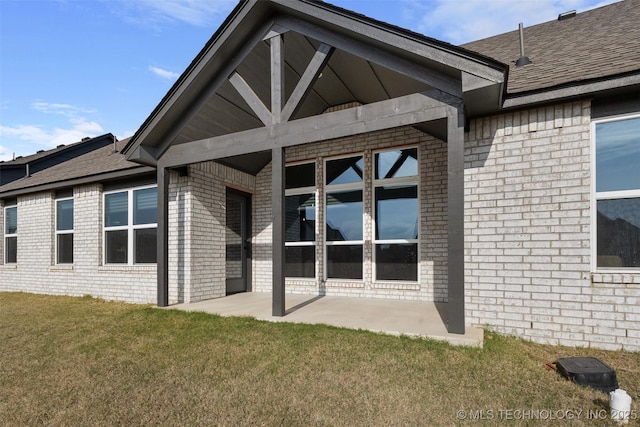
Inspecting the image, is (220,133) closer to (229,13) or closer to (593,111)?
(229,13)

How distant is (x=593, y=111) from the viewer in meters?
4.14

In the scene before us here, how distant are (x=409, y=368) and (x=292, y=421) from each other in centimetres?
135

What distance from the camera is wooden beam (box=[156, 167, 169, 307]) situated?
6.22 metres

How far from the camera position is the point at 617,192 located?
4.01 meters

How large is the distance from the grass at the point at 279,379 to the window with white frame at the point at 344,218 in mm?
2883

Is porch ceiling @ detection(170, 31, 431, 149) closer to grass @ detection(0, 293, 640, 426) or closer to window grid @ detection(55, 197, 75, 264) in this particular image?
grass @ detection(0, 293, 640, 426)

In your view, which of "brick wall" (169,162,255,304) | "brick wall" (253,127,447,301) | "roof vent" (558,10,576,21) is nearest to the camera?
"brick wall" (253,127,447,301)

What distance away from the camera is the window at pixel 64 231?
345 inches

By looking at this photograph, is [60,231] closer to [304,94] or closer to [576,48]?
[304,94]

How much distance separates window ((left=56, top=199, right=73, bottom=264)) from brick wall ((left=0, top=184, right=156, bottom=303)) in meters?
0.15

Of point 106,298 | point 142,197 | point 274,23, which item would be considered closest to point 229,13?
point 274,23

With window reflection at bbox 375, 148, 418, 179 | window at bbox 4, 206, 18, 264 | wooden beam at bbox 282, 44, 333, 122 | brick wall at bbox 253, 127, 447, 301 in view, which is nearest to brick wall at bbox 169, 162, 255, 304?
brick wall at bbox 253, 127, 447, 301

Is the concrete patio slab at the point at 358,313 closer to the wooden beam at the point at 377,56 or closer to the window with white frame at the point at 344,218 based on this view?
the window with white frame at the point at 344,218

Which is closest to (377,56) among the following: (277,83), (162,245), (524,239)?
(277,83)
